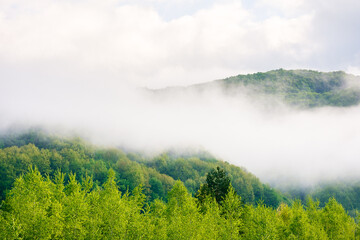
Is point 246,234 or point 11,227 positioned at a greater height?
point 11,227

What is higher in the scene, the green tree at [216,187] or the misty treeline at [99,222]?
the misty treeline at [99,222]

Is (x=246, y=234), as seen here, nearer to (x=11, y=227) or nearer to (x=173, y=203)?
(x=173, y=203)

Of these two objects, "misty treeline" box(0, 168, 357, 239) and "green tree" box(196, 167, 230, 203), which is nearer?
"misty treeline" box(0, 168, 357, 239)

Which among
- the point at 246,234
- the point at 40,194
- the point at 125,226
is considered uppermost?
the point at 40,194

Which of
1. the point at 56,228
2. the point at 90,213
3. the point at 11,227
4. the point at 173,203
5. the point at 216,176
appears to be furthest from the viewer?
the point at 216,176

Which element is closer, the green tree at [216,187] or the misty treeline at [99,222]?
the misty treeline at [99,222]

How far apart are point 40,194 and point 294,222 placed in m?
42.3

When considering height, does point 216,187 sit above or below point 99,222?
below

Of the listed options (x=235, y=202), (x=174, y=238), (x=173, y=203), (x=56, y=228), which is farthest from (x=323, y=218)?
(x=56, y=228)

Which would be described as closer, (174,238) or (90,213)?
(174,238)

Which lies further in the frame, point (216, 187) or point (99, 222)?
point (216, 187)

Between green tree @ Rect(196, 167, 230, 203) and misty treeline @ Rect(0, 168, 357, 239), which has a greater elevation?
misty treeline @ Rect(0, 168, 357, 239)

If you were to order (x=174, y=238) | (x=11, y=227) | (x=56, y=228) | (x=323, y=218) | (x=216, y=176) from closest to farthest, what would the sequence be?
(x=11, y=227) < (x=56, y=228) < (x=174, y=238) < (x=323, y=218) < (x=216, y=176)

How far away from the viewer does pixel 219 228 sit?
5900 cm
